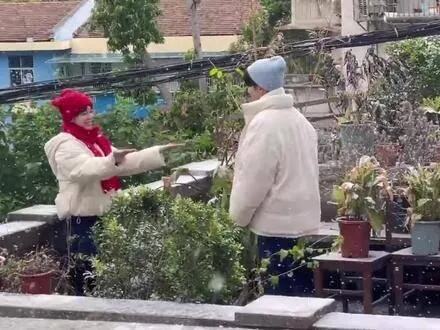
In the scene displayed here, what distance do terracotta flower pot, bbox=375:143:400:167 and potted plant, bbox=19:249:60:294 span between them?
2763 millimetres

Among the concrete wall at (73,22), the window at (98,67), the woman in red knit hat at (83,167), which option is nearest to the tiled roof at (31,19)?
the concrete wall at (73,22)

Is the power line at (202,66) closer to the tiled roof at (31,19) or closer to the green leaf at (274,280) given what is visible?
the green leaf at (274,280)

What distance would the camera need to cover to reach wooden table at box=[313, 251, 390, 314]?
6297 mm

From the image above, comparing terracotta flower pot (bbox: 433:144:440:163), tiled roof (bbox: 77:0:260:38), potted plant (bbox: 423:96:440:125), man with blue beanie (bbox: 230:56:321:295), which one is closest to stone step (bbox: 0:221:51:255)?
man with blue beanie (bbox: 230:56:321:295)

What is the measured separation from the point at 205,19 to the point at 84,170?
29.9 meters

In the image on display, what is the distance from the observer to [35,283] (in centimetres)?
602

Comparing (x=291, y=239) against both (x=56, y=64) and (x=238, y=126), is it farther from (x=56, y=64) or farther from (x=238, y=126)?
(x=56, y=64)

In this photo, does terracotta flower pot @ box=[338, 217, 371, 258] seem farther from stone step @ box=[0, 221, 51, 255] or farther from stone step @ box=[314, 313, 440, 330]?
stone step @ box=[0, 221, 51, 255]

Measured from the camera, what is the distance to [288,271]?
602cm

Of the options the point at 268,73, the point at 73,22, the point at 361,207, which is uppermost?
the point at 268,73

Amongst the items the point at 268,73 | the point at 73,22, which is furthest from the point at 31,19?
the point at 268,73

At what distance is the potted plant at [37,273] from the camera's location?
6.01m

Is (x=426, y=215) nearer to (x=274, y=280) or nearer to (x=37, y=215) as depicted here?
(x=274, y=280)

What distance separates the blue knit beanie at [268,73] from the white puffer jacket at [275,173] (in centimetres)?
5
